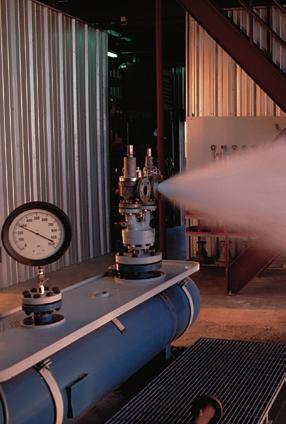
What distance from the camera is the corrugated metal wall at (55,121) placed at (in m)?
7.77

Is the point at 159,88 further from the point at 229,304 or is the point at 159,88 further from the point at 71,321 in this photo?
the point at 71,321

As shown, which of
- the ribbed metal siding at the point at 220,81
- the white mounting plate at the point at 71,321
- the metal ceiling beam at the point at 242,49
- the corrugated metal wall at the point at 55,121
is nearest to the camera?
the white mounting plate at the point at 71,321

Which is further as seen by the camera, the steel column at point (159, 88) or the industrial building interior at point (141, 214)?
the steel column at point (159, 88)

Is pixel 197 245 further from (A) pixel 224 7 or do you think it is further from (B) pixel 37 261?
(B) pixel 37 261

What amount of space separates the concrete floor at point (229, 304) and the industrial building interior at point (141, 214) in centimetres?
3

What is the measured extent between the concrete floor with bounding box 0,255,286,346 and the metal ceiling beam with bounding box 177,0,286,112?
2.17 m

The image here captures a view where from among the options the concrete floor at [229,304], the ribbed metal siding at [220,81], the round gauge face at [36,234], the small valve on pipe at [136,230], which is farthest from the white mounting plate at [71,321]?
the ribbed metal siding at [220,81]

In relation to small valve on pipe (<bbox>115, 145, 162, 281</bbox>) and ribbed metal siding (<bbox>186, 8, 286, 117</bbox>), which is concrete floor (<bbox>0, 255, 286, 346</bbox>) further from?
ribbed metal siding (<bbox>186, 8, 286, 117</bbox>)

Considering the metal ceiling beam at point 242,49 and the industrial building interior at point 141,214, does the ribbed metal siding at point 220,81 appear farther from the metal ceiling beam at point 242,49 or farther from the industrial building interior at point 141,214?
the metal ceiling beam at point 242,49

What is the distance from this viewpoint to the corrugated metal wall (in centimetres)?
777

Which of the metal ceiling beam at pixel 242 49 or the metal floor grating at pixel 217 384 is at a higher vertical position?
the metal ceiling beam at pixel 242 49

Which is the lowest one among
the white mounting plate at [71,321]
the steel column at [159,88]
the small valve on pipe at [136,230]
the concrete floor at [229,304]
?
the concrete floor at [229,304]

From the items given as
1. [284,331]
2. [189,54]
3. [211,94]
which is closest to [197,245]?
[211,94]

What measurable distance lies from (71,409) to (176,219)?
442 inches
